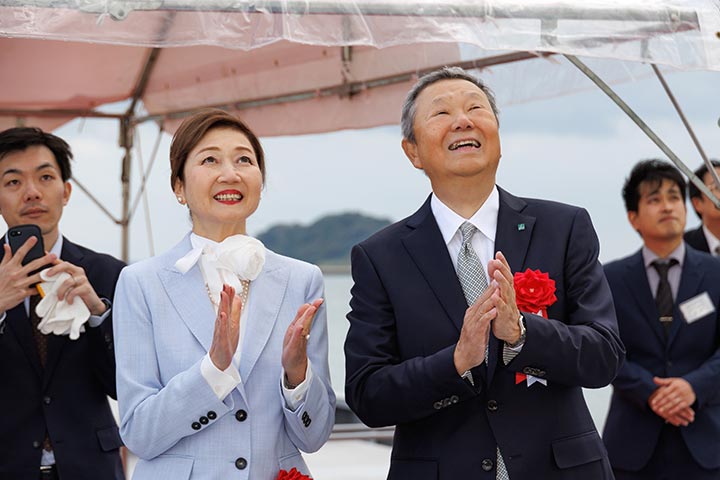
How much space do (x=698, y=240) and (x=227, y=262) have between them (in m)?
3.72

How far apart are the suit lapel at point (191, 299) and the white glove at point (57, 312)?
566 mm

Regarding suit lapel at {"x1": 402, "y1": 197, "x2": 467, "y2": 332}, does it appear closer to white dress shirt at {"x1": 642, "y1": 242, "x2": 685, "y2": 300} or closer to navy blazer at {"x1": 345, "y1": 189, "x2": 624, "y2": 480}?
navy blazer at {"x1": 345, "y1": 189, "x2": 624, "y2": 480}

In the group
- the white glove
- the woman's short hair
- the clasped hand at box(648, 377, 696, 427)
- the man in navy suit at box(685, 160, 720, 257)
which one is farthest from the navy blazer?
the man in navy suit at box(685, 160, 720, 257)

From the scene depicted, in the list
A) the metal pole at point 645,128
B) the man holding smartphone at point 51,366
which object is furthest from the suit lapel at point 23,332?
the metal pole at point 645,128

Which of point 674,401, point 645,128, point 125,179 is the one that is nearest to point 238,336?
point 645,128

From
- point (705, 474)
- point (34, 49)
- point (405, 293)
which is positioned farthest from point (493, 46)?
point (34, 49)

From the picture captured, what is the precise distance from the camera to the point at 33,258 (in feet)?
10.7

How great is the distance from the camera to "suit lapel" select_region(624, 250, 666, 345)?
443cm

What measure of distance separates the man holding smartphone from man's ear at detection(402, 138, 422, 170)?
110 centimetres

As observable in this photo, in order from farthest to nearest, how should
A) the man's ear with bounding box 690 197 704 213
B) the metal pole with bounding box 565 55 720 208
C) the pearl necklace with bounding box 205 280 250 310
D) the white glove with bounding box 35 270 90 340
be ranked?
1. the man's ear with bounding box 690 197 704 213
2. the metal pole with bounding box 565 55 720 208
3. the white glove with bounding box 35 270 90 340
4. the pearl necklace with bounding box 205 280 250 310

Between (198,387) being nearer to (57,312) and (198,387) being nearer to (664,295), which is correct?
(57,312)

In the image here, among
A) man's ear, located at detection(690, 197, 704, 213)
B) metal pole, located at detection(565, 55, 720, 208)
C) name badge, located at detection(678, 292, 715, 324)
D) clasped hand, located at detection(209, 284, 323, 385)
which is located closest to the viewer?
clasped hand, located at detection(209, 284, 323, 385)

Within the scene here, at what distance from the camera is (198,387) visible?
8.41ft

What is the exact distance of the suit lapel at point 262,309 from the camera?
2.72 metres
